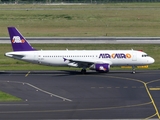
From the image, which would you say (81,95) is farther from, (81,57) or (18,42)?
(18,42)

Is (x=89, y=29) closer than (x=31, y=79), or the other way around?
(x=31, y=79)

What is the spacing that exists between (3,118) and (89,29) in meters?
88.5

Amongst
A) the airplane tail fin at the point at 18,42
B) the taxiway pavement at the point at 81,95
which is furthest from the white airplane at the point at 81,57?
the taxiway pavement at the point at 81,95

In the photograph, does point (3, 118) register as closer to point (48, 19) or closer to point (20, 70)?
point (20, 70)

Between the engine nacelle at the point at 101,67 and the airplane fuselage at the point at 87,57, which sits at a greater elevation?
the airplane fuselage at the point at 87,57

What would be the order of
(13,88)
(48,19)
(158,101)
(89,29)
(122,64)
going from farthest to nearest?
(48,19) → (89,29) → (122,64) → (13,88) → (158,101)

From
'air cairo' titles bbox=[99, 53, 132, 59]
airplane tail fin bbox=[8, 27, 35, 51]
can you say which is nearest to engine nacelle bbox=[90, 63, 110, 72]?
'air cairo' titles bbox=[99, 53, 132, 59]

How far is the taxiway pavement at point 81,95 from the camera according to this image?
4548cm

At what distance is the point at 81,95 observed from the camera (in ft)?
180

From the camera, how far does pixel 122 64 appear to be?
234 feet

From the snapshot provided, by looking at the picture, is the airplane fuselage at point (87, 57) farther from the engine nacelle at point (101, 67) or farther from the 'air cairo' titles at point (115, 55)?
the engine nacelle at point (101, 67)

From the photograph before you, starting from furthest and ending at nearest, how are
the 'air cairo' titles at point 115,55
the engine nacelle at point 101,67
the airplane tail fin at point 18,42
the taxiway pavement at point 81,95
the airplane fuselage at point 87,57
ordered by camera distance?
the airplane tail fin at point 18,42, the airplane fuselage at point 87,57, the 'air cairo' titles at point 115,55, the engine nacelle at point 101,67, the taxiway pavement at point 81,95

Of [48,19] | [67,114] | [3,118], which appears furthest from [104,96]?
[48,19]

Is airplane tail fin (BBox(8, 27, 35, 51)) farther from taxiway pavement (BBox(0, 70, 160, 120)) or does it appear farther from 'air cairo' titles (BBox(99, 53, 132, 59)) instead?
'air cairo' titles (BBox(99, 53, 132, 59))
